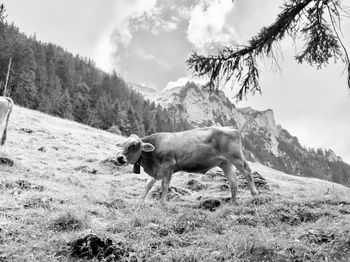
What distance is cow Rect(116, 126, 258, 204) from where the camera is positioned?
1127 cm

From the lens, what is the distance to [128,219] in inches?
301

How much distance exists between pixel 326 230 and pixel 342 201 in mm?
3498

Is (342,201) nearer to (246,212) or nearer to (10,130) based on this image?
(246,212)

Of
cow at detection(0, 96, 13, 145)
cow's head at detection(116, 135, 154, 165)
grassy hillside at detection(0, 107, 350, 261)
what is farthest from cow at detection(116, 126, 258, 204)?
cow at detection(0, 96, 13, 145)

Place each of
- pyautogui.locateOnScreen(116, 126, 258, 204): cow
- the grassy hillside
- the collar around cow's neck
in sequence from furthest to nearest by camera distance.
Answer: the collar around cow's neck, pyautogui.locateOnScreen(116, 126, 258, 204): cow, the grassy hillside

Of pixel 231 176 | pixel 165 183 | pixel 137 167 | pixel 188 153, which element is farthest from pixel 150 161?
pixel 231 176

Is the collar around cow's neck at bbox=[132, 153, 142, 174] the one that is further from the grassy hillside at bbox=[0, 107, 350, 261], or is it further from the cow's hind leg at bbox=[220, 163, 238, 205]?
the cow's hind leg at bbox=[220, 163, 238, 205]

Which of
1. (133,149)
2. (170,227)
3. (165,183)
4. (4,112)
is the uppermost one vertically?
(4,112)

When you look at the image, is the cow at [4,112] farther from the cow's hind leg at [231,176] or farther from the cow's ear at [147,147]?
the cow's hind leg at [231,176]

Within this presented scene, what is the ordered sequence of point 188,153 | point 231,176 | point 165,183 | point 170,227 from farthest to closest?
point 231,176, point 188,153, point 165,183, point 170,227

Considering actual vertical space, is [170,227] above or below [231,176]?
below

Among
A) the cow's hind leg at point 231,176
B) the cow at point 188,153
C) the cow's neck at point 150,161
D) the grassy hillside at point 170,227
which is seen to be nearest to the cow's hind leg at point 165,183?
the cow at point 188,153

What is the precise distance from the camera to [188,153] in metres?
11.3

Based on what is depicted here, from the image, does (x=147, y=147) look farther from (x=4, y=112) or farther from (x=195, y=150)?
(x=4, y=112)
